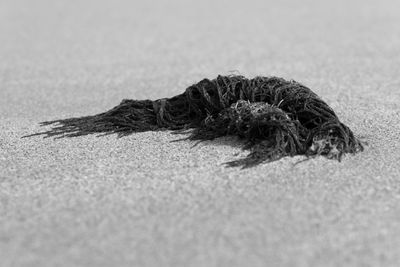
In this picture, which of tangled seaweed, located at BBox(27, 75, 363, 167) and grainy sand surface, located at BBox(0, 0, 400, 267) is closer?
grainy sand surface, located at BBox(0, 0, 400, 267)

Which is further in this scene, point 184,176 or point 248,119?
point 248,119

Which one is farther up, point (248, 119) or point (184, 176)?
point (248, 119)

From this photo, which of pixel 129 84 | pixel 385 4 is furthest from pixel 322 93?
pixel 385 4

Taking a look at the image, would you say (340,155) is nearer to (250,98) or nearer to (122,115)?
(250,98)

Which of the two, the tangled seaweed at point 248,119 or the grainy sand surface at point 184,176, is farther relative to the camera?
the tangled seaweed at point 248,119
